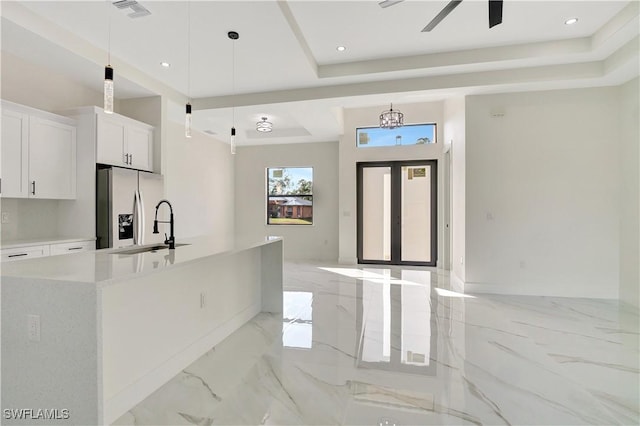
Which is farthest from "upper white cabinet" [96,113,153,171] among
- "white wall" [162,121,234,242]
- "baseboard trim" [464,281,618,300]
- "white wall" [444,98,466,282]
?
"baseboard trim" [464,281,618,300]

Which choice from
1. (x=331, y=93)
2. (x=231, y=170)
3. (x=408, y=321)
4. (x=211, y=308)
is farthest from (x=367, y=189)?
(x=211, y=308)

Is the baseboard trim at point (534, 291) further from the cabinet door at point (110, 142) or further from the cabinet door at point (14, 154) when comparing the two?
the cabinet door at point (14, 154)

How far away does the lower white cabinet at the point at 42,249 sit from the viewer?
2982 mm

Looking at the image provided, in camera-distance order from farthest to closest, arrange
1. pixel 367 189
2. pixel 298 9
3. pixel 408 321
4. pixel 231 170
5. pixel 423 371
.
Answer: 1. pixel 231 170
2. pixel 367 189
3. pixel 408 321
4. pixel 298 9
5. pixel 423 371

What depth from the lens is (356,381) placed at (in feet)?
7.60

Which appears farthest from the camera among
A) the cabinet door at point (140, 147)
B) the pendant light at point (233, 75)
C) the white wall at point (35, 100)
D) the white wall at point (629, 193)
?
the cabinet door at point (140, 147)

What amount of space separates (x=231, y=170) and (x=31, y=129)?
5.01 metres

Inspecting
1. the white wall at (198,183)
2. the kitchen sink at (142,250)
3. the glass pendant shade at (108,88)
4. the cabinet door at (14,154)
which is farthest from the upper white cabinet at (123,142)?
the glass pendant shade at (108,88)

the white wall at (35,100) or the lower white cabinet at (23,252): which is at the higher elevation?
the white wall at (35,100)

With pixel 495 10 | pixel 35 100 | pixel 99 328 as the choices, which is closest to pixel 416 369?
pixel 99 328

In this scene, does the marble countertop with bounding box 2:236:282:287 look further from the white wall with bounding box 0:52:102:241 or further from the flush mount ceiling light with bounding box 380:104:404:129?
the flush mount ceiling light with bounding box 380:104:404:129

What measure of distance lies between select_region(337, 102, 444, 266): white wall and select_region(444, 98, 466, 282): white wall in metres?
0.85

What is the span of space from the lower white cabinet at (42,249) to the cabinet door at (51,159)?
1.90ft

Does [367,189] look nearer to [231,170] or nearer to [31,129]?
[231,170]
